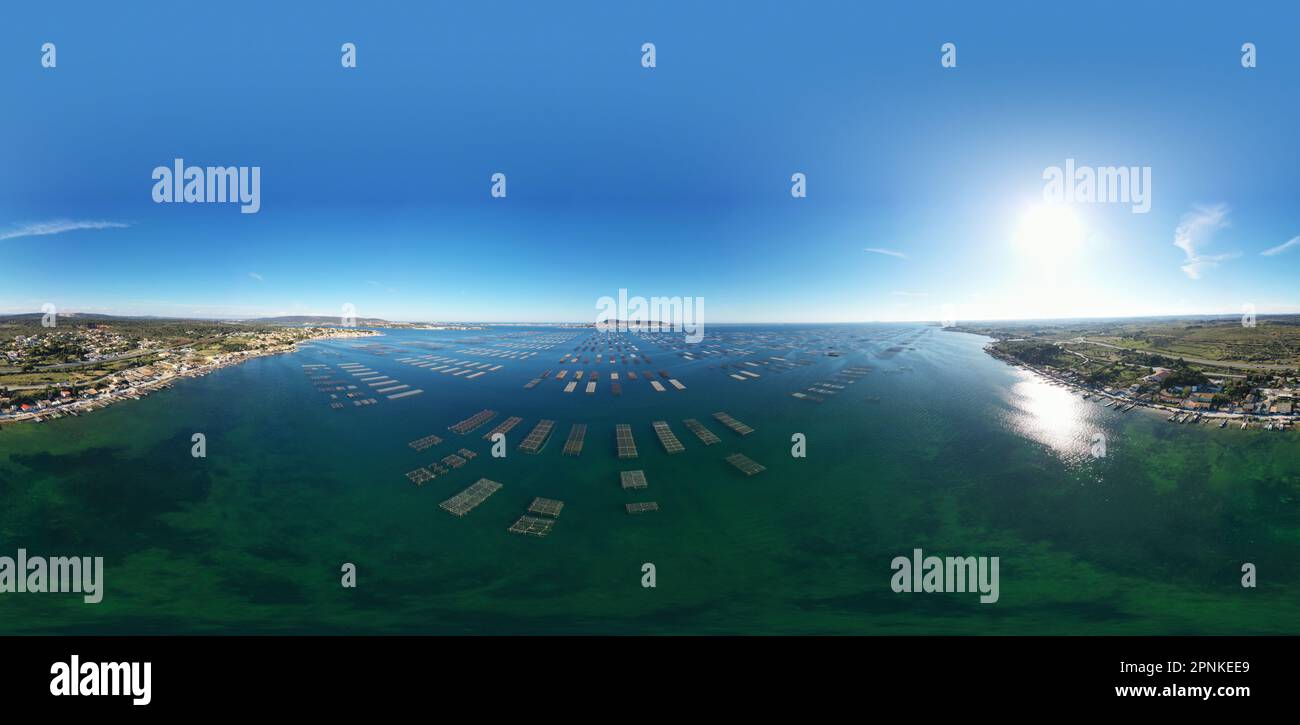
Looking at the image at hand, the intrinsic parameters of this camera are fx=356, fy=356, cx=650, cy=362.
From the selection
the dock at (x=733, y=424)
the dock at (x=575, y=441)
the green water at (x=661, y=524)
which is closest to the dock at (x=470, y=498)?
the green water at (x=661, y=524)

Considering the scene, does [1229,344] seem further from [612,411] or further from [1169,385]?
[612,411]

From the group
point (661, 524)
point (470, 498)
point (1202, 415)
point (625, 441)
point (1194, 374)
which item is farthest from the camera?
point (1194, 374)

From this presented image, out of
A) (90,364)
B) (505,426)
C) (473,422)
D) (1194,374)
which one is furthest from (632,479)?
(90,364)

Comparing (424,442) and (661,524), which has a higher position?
(424,442)

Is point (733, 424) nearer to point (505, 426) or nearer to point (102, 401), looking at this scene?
point (505, 426)

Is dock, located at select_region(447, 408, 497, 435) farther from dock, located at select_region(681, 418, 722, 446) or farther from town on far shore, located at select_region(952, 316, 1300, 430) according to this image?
town on far shore, located at select_region(952, 316, 1300, 430)

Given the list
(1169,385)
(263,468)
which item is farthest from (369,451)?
(1169,385)
